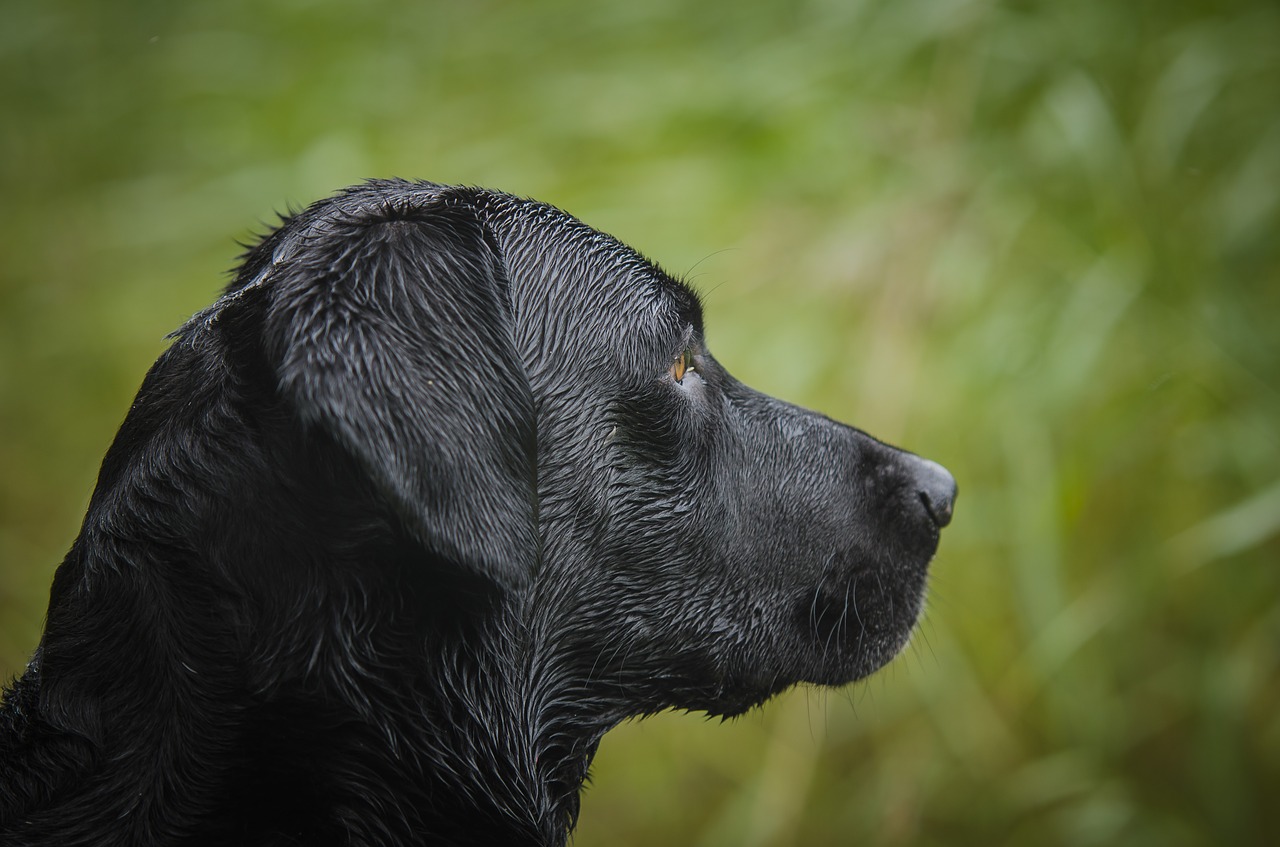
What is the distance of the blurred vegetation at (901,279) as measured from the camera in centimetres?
333

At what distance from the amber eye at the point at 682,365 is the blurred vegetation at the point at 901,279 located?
1.70 meters

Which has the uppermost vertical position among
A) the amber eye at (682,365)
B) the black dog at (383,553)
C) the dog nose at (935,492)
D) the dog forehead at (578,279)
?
the dog forehead at (578,279)

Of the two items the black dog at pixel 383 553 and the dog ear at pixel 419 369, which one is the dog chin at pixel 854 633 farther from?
the dog ear at pixel 419 369

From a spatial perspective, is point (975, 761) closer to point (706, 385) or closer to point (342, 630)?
point (706, 385)

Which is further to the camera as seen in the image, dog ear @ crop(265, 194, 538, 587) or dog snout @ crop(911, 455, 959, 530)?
dog snout @ crop(911, 455, 959, 530)

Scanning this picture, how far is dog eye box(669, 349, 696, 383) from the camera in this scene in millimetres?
1932

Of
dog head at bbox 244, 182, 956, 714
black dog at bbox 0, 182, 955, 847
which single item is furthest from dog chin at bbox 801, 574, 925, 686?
black dog at bbox 0, 182, 955, 847

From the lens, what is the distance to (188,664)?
1508 mm

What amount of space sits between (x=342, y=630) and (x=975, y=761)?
8.11 feet

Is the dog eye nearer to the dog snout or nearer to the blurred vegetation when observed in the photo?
the dog snout

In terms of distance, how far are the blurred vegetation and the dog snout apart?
53.7 inches

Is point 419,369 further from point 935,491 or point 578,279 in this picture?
point 935,491

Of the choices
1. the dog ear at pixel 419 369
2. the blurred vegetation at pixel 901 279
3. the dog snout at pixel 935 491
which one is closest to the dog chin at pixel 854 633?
the dog snout at pixel 935 491

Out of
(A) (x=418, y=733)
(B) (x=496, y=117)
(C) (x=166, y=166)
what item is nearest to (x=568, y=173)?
(B) (x=496, y=117)
